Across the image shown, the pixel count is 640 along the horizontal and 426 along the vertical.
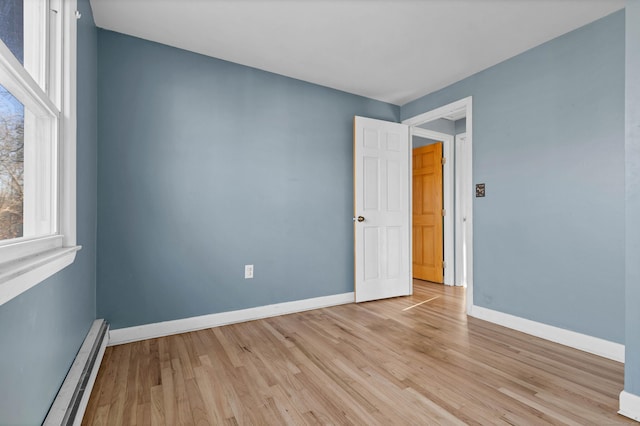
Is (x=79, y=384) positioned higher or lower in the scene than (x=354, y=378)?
higher

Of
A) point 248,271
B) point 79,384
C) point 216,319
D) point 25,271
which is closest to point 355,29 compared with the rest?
point 248,271

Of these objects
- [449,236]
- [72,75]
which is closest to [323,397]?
[72,75]

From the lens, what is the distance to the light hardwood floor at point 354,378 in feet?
5.06

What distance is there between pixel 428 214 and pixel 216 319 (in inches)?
134

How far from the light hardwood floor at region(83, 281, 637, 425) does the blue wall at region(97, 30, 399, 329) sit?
44cm

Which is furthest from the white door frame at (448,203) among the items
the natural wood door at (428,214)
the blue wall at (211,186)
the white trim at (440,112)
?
the blue wall at (211,186)

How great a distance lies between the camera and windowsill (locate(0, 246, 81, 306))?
733 mm

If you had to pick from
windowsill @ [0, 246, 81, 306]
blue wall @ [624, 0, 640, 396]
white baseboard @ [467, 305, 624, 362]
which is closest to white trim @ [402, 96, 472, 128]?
blue wall @ [624, 0, 640, 396]

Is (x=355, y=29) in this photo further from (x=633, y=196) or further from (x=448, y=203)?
(x=448, y=203)

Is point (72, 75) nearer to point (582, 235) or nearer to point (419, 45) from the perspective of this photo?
point (419, 45)

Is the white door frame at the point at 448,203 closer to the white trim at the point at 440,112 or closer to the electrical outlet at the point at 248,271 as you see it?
the white trim at the point at 440,112

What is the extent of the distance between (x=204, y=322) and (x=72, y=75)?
2.01 meters

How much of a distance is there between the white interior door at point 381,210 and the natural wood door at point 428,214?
A: 1.00 meters

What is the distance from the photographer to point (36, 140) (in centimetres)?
126
